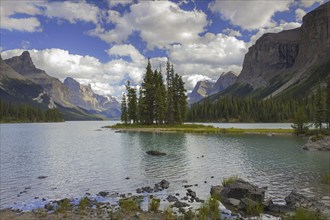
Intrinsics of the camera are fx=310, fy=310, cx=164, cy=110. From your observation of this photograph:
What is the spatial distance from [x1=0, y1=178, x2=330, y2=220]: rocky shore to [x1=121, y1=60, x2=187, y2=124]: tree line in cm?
9423

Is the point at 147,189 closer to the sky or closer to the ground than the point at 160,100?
closer to the ground

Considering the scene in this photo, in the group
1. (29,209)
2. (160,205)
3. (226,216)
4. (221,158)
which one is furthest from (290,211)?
(221,158)

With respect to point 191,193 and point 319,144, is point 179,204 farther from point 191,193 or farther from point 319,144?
point 319,144

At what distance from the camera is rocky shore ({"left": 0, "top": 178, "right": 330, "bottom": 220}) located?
1998cm

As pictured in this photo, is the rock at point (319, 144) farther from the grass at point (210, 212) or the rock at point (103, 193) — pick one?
the rock at point (103, 193)

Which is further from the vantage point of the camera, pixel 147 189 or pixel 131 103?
pixel 131 103

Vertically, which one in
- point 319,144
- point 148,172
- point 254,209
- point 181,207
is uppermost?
point 319,144

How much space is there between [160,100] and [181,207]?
96130 millimetres

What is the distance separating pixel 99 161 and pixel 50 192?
17.5m

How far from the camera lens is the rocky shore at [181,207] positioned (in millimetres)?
19984

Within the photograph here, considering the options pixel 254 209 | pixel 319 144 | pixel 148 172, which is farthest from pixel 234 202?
pixel 319 144

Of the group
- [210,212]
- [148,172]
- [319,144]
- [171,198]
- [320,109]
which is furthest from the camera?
[320,109]

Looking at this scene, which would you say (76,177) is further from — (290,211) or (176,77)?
(176,77)

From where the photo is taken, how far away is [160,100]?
11769 cm
